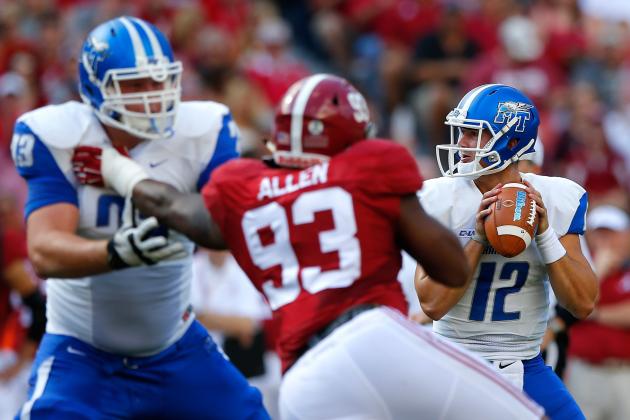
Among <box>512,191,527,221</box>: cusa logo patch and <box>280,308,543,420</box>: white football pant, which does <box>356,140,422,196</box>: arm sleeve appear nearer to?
<box>280,308,543,420</box>: white football pant

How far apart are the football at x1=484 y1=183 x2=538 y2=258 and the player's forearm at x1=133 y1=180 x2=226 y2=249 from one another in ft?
2.91

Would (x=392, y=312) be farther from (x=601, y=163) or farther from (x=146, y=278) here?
(x=601, y=163)

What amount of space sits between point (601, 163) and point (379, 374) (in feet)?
23.3

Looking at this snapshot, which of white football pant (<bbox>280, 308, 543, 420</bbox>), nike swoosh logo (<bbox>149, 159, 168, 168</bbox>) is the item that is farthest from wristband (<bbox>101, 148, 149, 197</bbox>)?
white football pant (<bbox>280, 308, 543, 420</bbox>)

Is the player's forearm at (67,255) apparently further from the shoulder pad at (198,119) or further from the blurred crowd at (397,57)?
the blurred crowd at (397,57)

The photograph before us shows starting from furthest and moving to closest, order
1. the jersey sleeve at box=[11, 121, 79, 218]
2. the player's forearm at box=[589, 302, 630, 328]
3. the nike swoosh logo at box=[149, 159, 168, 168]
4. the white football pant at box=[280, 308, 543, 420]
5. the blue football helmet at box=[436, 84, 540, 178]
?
the player's forearm at box=[589, 302, 630, 328] < the nike swoosh logo at box=[149, 159, 168, 168] < the jersey sleeve at box=[11, 121, 79, 218] < the blue football helmet at box=[436, 84, 540, 178] < the white football pant at box=[280, 308, 543, 420]

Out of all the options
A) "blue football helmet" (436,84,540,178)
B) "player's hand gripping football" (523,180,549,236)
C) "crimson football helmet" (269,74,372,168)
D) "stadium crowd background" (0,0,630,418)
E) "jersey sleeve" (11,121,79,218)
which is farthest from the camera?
"stadium crowd background" (0,0,630,418)

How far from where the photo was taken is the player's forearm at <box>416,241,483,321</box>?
3877 millimetres

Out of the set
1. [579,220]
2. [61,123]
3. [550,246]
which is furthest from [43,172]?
[579,220]

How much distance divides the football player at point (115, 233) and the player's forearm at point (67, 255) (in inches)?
2.2

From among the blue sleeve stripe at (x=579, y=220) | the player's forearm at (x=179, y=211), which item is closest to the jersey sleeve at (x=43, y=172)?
the player's forearm at (x=179, y=211)

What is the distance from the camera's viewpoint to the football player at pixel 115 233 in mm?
4160

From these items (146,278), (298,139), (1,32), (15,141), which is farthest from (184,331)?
(1,32)

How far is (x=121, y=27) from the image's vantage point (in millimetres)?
4297
